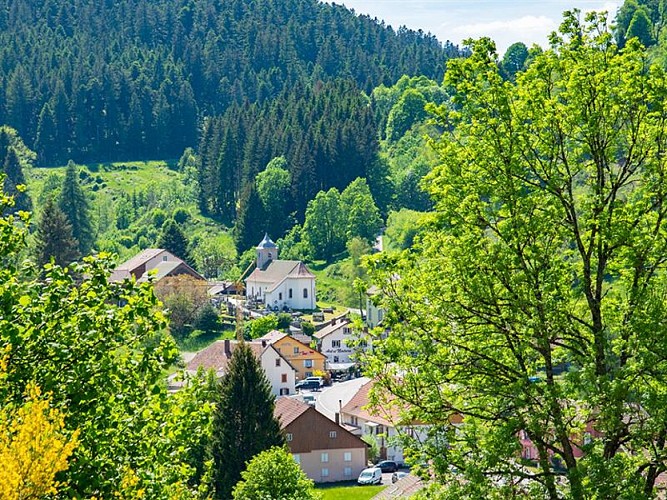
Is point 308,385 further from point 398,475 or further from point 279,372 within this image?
point 398,475

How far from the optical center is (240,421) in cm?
4528

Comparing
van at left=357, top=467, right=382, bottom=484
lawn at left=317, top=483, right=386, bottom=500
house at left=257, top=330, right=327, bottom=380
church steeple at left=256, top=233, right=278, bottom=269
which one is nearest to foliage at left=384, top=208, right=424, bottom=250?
church steeple at left=256, top=233, right=278, bottom=269

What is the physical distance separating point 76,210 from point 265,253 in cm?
2422

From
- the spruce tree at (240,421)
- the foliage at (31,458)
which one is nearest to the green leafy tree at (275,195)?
the spruce tree at (240,421)

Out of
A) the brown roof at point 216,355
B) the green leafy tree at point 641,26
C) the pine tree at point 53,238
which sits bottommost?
the brown roof at point 216,355

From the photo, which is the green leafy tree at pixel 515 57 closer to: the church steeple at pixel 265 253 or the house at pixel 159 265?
the church steeple at pixel 265 253

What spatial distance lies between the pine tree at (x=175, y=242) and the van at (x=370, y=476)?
62.6 metres

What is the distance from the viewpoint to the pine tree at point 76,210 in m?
125

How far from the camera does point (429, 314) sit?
11.9 metres

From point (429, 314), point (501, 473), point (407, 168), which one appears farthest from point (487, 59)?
A: point (407, 168)

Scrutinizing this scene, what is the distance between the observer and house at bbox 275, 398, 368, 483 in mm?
59156

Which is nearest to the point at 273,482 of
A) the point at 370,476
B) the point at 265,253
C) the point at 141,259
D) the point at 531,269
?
the point at 370,476

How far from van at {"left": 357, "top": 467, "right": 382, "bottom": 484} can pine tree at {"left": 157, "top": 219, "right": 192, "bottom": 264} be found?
206ft

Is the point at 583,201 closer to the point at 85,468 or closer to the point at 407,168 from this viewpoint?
the point at 85,468
